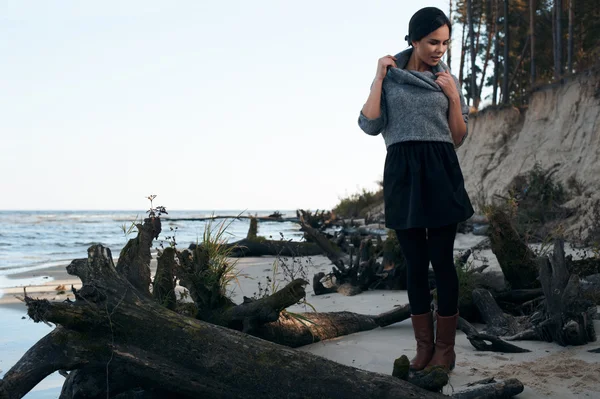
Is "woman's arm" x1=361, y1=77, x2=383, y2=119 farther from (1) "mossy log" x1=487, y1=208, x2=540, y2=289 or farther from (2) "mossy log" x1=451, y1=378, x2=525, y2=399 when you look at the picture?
(1) "mossy log" x1=487, y1=208, x2=540, y2=289

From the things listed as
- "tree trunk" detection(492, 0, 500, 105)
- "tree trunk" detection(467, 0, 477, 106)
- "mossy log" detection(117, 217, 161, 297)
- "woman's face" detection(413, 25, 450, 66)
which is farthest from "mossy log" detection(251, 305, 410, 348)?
"tree trunk" detection(467, 0, 477, 106)

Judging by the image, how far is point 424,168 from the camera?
11.6ft

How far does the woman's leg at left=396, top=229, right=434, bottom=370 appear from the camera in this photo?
3621mm

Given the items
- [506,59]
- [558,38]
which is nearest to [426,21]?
[558,38]

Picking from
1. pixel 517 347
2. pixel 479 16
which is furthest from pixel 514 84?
pixel 517 347

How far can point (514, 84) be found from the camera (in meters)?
30.9

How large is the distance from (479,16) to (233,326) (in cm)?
2864

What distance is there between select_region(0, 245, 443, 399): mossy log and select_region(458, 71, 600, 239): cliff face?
9338 millimetres

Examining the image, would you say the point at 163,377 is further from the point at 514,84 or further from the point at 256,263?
the point at 514,84

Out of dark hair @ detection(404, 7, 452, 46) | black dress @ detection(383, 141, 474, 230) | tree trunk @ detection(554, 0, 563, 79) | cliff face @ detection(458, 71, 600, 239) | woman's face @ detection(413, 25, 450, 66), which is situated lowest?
black dress @ detection(383, 141, 474, 230)

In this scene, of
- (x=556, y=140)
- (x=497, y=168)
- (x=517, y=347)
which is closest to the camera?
(x=517, y=347)

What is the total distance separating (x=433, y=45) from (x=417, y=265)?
1298 millimetres

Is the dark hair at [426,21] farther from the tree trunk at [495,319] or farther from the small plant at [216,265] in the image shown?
the tree trunk at [495,319]

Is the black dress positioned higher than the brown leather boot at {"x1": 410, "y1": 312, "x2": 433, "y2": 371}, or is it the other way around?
the black dress
